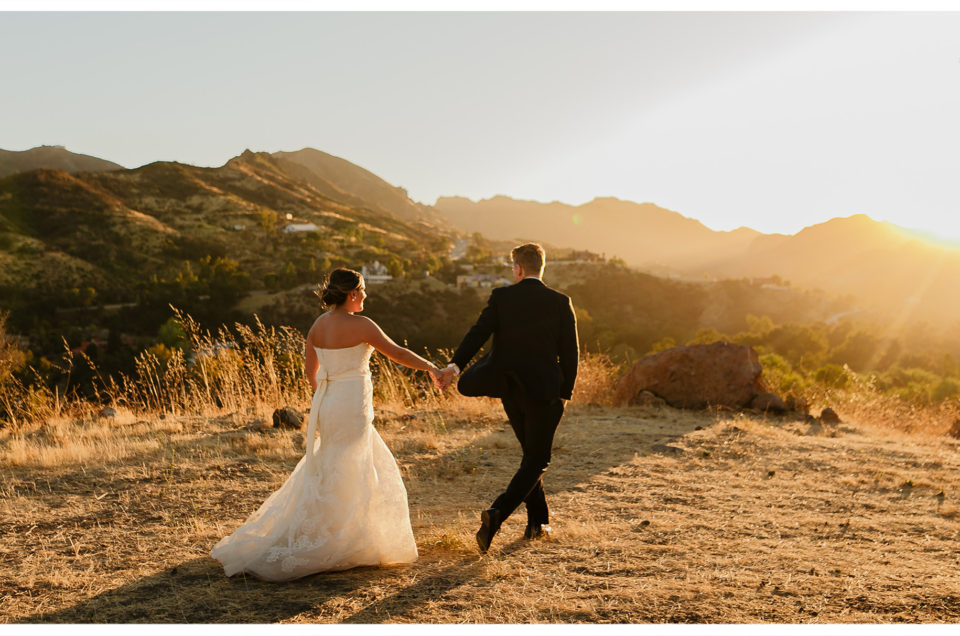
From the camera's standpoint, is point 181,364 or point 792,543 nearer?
point 792,543

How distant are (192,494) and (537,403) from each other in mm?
3378

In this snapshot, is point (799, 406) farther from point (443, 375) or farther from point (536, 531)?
point (443, 375)

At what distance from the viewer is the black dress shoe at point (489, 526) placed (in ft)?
13.3

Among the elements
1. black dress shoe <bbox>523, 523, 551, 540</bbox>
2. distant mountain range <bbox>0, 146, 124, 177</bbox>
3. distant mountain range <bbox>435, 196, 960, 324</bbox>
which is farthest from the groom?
distant mountain range <bbox>0, 146, 124, 177</bbox>

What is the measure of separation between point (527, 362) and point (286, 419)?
15.9 feet

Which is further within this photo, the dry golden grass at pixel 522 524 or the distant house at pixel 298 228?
the distant house at pixel 298 228

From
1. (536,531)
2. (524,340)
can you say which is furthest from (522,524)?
(524,340)

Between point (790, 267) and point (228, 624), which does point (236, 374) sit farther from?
point (790, 267)

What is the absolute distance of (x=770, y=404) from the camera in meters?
10.3


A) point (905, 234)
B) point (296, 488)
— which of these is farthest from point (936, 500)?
point (905, 234)

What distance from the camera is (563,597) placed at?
3.49 metres

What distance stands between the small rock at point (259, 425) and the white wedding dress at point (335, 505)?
4075mm

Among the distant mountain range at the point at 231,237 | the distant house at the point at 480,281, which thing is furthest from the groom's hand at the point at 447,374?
the distant house at the point at 480,281

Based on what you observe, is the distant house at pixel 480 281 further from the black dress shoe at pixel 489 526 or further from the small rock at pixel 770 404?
the black dress shoe at pixel 489 526
